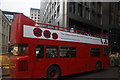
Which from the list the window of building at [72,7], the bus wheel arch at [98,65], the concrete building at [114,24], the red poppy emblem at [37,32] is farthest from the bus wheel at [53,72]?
the concrete building at [114,24]

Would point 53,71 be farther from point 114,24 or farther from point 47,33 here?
point 114,24

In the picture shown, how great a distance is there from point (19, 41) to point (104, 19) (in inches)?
1165

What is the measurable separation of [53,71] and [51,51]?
49.2 inches

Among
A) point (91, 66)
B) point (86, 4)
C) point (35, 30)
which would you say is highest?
point (86, 4)

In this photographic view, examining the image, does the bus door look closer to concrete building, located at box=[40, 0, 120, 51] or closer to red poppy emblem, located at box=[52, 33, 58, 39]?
red poppy emblem, located at box=[52, 33, 58, 39]

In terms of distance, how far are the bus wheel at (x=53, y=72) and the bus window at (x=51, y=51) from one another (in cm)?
73

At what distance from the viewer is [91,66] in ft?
32.1

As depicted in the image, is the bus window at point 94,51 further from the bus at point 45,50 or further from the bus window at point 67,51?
the bus window at point 67,51

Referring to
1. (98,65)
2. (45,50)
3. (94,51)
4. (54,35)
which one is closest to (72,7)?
(94,51)

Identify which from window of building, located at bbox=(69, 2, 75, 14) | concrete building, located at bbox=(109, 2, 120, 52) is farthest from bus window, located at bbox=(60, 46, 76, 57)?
concrete building, located at bbox=(109, 2, 120, 52)

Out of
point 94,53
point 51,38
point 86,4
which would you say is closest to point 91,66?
point 94,53

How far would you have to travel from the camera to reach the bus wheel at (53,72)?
269 inches

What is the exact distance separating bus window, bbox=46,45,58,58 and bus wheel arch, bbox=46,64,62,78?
0.63 meters

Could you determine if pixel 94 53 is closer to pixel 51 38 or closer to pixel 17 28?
pixel 51 38
